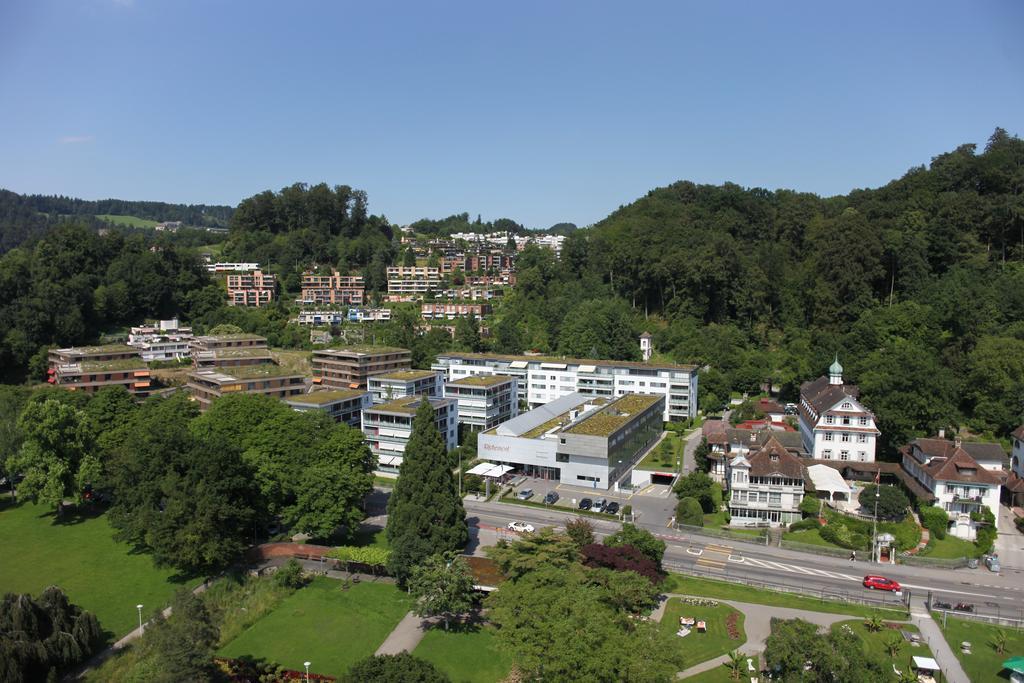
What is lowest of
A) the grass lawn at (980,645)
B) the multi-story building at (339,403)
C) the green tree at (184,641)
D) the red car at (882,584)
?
the grass lawn at (980,645)

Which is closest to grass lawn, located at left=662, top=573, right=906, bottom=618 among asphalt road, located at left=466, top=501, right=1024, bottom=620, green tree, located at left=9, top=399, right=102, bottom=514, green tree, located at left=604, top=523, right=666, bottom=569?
asphalt road, located at left=466, top=501, right=1024, bottom=620

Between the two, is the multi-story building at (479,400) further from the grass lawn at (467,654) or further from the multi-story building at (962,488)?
the multi-story building at (962,488)

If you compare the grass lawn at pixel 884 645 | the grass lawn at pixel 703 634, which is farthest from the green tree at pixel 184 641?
the grass lawn at pixel 884 645

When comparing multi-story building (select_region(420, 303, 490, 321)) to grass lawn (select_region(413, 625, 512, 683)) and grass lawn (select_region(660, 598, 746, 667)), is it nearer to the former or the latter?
grass lawn (select_region(660, 598, 746, 667))

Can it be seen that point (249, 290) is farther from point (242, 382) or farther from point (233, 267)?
point (242, 382)

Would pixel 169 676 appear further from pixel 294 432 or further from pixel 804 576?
pixel 804 576

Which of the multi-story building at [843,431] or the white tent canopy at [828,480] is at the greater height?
the multi-story building at [843,431]

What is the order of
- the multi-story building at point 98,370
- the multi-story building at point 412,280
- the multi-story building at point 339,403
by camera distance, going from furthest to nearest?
the multi-story building at point 412,280, the multi-story building at point 98,370, the multi-story building at point 339,403
